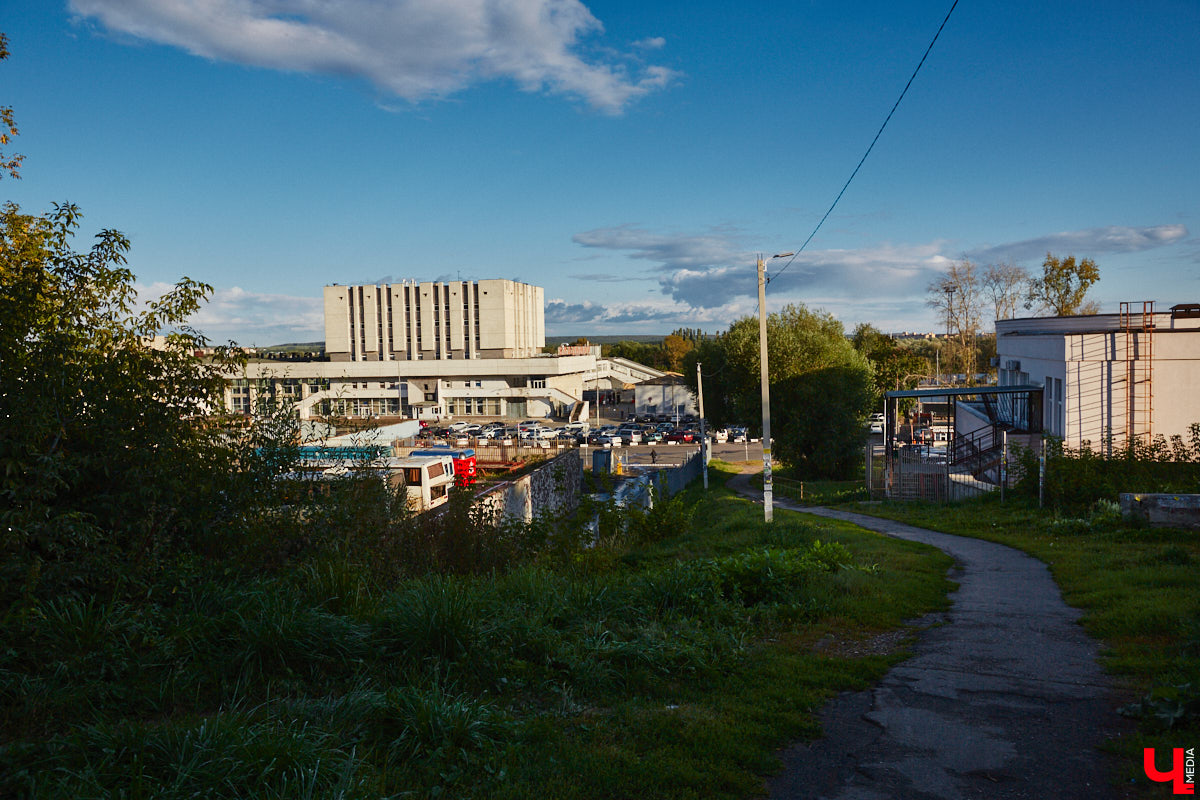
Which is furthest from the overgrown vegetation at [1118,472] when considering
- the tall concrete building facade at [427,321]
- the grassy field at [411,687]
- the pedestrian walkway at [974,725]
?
the tall concrete building facade at [427,321]

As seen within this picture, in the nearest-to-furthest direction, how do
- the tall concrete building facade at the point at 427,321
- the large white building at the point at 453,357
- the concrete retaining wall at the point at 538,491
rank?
1. the concrete retaining wall at the point at 538,491
2. the large white building at the point at 453,357
3. the tall concrete building facade at the point at 427,321

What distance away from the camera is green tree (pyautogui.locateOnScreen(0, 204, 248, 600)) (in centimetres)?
581

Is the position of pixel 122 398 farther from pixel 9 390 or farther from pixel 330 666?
pixel 330 666

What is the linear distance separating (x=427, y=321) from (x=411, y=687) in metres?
98.2

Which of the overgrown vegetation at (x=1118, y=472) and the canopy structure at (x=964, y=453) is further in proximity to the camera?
the canopy structure at (x=964, y=453)

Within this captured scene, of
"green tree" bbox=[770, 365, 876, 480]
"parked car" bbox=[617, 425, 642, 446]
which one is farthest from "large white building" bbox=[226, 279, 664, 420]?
"green tree" bbox=[770, 365, 876, 480]

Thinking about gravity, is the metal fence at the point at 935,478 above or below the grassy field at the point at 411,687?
below

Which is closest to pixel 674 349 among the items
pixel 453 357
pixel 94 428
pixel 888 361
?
pixel 453 357

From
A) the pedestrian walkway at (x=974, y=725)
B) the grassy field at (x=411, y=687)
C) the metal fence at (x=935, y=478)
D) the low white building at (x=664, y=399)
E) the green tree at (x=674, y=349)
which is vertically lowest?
the metal fence at (x=935, y=478)

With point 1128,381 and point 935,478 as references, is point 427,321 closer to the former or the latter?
point 935,478

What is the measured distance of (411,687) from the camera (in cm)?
533

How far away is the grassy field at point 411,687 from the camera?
168 inches

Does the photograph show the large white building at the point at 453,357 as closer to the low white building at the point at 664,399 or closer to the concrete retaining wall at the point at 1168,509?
the low white building at the point at 664,399

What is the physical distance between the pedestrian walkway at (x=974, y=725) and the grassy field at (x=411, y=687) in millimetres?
332
